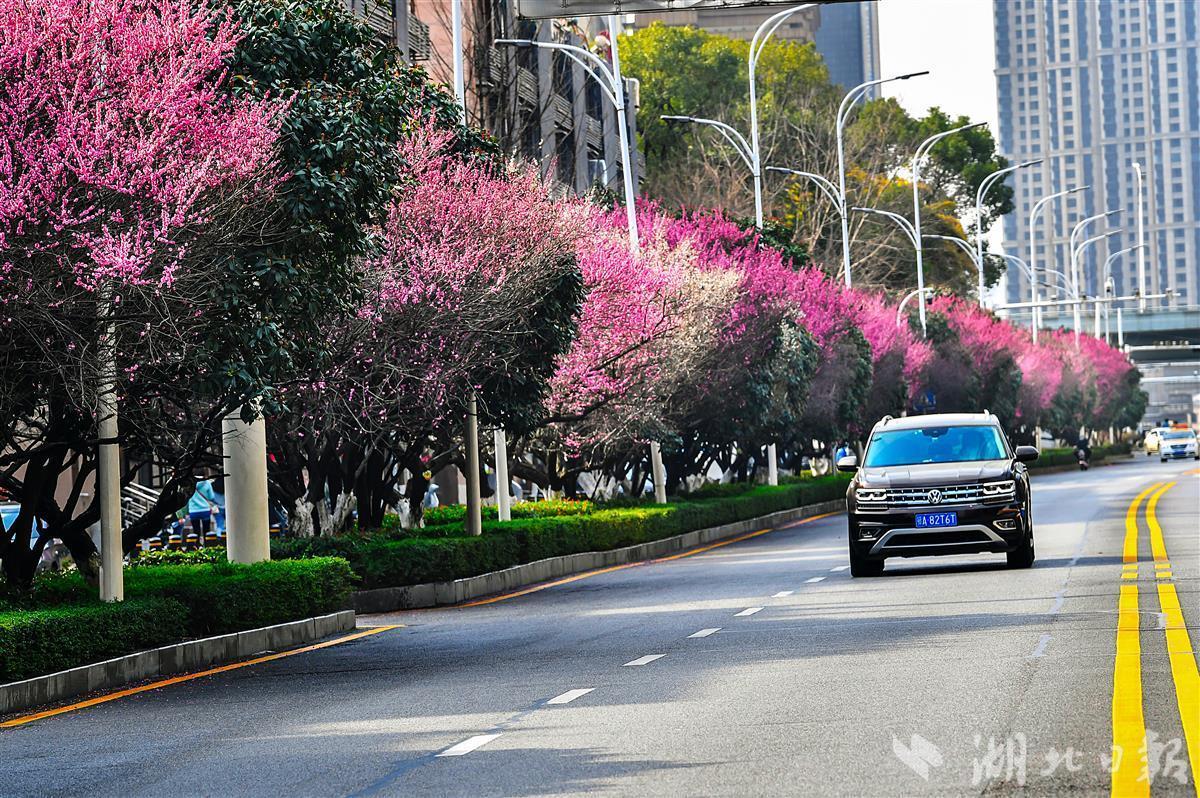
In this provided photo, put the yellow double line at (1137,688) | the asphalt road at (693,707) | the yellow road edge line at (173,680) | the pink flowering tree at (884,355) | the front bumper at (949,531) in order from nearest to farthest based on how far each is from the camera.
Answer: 1. the yellow double line at (1137,688)
2. the asphalt road at (693,707)
3. the yellow road edge line at (173,680)
4. the front bumper at (949,531)
5. the pink flowering tree at (884,355)

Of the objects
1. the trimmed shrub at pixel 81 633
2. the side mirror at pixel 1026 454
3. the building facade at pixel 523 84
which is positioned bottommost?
the trimmed shrub at pixel 81 633

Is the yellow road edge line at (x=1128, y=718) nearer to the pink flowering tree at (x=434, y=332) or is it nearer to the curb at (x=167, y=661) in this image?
the curb at (x=167, y=661)

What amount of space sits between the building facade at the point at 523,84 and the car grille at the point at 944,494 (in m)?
11.4

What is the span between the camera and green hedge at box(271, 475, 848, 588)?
25203 mm

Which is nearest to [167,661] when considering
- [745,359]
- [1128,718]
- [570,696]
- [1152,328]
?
[570,696]

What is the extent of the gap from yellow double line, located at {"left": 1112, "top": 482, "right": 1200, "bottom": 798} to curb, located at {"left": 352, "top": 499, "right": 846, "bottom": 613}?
26.4ft

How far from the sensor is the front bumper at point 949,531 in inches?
946

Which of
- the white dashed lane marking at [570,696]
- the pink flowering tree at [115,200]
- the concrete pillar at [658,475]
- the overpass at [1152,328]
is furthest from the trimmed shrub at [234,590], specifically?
the overpass at [1152,328]

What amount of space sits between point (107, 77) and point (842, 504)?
1815 inches

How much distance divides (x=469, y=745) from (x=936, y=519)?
13691 millimetres

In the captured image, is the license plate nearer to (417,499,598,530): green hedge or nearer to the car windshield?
the car windshield

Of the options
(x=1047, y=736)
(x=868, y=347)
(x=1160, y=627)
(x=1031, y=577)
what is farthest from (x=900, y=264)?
(x=1047, y=736)

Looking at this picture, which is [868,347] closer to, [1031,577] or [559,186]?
[559,186]

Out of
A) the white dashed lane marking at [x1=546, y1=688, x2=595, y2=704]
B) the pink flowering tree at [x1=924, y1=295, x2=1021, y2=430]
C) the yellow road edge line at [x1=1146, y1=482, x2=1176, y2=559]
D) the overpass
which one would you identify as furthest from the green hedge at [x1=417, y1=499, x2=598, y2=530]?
the overpass
